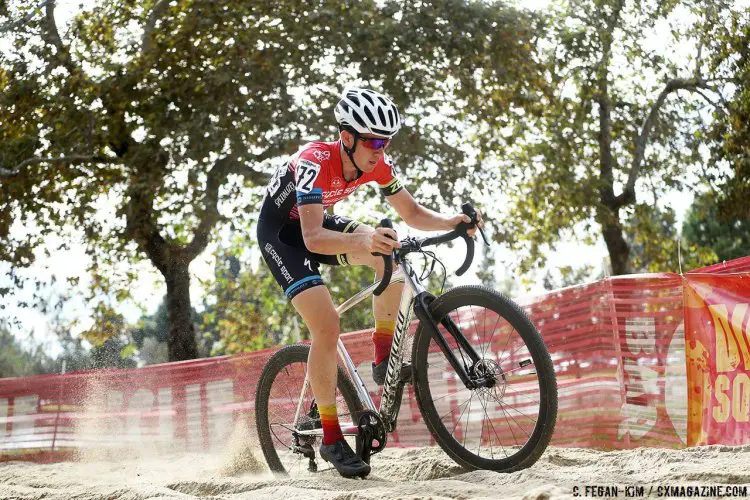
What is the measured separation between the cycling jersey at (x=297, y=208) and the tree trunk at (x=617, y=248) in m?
17.0

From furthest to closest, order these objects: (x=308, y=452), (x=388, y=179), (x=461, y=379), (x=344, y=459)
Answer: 1. (x=308, y=452)
2. (x=388, y=179)
3. (x=344, y=459)
4. (x=461, y=379)

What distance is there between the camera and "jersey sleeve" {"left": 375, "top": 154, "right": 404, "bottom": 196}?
16.7 feet

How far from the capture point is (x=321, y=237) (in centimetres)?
450

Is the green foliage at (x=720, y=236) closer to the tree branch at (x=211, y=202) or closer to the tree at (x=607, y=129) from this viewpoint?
the tree at (x=607, y=129)

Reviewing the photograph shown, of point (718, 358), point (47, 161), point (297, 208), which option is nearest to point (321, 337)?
point (297, 208)

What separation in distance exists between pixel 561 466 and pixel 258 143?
552 inches

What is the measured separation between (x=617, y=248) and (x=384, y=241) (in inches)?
733

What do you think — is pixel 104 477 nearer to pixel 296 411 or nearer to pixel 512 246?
pixel 296 411

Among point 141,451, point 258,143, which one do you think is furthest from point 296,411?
point 258,143

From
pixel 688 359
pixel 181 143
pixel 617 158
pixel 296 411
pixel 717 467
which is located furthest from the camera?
pixel 617 158

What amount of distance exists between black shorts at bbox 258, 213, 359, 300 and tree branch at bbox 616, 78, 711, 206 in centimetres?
1775

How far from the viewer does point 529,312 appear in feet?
25.3

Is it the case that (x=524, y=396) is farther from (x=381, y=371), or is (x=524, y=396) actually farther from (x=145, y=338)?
(x=145, y=338)

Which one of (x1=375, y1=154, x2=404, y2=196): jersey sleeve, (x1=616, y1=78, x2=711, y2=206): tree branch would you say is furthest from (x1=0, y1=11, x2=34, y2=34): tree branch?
(x1=375, y1=154, x2=404, y2=196): jersey sleeve
